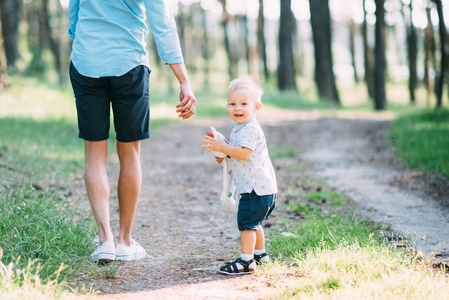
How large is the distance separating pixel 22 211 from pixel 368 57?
26.6 m

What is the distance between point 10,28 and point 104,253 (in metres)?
13.3

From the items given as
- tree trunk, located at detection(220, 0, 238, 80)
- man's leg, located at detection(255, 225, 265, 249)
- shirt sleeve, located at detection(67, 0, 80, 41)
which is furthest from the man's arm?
tree trunk, located at detection(220, 0, 238, 80)

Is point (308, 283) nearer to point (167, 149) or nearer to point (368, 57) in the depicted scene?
point (167, 149)

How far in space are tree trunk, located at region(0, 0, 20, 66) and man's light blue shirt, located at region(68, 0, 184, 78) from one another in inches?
496

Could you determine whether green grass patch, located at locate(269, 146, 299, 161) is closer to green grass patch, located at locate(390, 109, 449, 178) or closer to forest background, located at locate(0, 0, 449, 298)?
forest background, located at locate(0, 0, 449, 298)

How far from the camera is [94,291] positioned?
3090mm

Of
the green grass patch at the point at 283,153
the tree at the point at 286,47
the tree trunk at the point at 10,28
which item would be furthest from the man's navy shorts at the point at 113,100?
the tree at the point at 286,47

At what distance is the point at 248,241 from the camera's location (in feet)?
11.5

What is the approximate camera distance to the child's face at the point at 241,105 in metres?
3.52

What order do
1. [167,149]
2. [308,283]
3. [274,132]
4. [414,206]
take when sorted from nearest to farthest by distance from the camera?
[308,283] < [414,206] < [167,149] < [274,132]

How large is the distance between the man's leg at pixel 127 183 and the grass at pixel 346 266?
1144mm

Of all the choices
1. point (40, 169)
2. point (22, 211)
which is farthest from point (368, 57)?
point (22, 211)

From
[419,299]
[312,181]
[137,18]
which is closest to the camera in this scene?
[419,299]

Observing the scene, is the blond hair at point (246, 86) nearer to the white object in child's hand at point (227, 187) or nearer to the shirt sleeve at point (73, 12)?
the white object in child's hand at point (227, 187)
